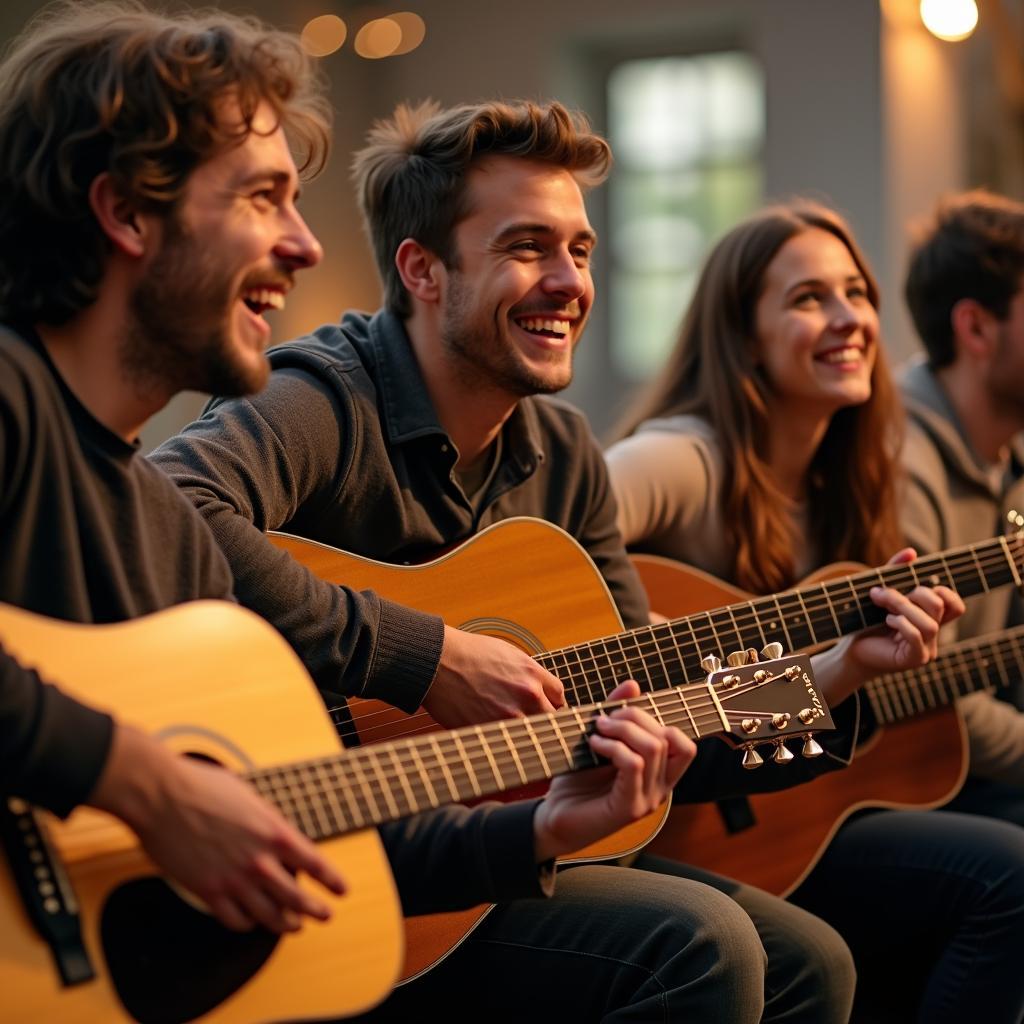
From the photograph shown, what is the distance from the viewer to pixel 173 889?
4.09 ft

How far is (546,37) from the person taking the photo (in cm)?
653

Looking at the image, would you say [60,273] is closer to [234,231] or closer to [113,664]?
A: [234,231]

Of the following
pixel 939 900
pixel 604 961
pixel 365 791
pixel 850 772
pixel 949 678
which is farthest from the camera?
pixel 949 678

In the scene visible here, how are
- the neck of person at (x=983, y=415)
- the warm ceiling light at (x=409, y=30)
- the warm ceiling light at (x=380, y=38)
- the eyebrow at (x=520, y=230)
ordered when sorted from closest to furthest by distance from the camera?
the eyebrow at (x=520, y=230) → the neck of person at (x=983, y=415) → the warm ceiling light at (x=380, y=38) → the warm ceiling light at (x=409, y=30)

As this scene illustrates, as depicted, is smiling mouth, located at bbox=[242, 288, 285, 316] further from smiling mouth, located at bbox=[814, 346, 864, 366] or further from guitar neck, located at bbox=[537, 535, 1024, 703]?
smiling mouth, located at bbox=[814, 346, 864, 366]

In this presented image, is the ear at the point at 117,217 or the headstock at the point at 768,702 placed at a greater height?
the ear at the point at 117,217

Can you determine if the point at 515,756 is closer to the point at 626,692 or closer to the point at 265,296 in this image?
the point at 626,692

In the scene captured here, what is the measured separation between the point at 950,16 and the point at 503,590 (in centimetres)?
379

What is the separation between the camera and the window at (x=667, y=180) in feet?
22.3

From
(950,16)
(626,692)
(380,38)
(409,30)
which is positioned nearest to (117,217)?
(626,692)

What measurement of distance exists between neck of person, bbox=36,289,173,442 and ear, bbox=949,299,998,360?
233cm

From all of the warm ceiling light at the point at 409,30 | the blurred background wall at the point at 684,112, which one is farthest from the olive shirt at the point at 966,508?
the warm ceiling light at the point at 409,30

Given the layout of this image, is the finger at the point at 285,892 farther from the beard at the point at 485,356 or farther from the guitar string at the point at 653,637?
the beard at the point at 485,356

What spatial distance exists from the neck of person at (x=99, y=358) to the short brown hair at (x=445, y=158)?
2.83 feet
